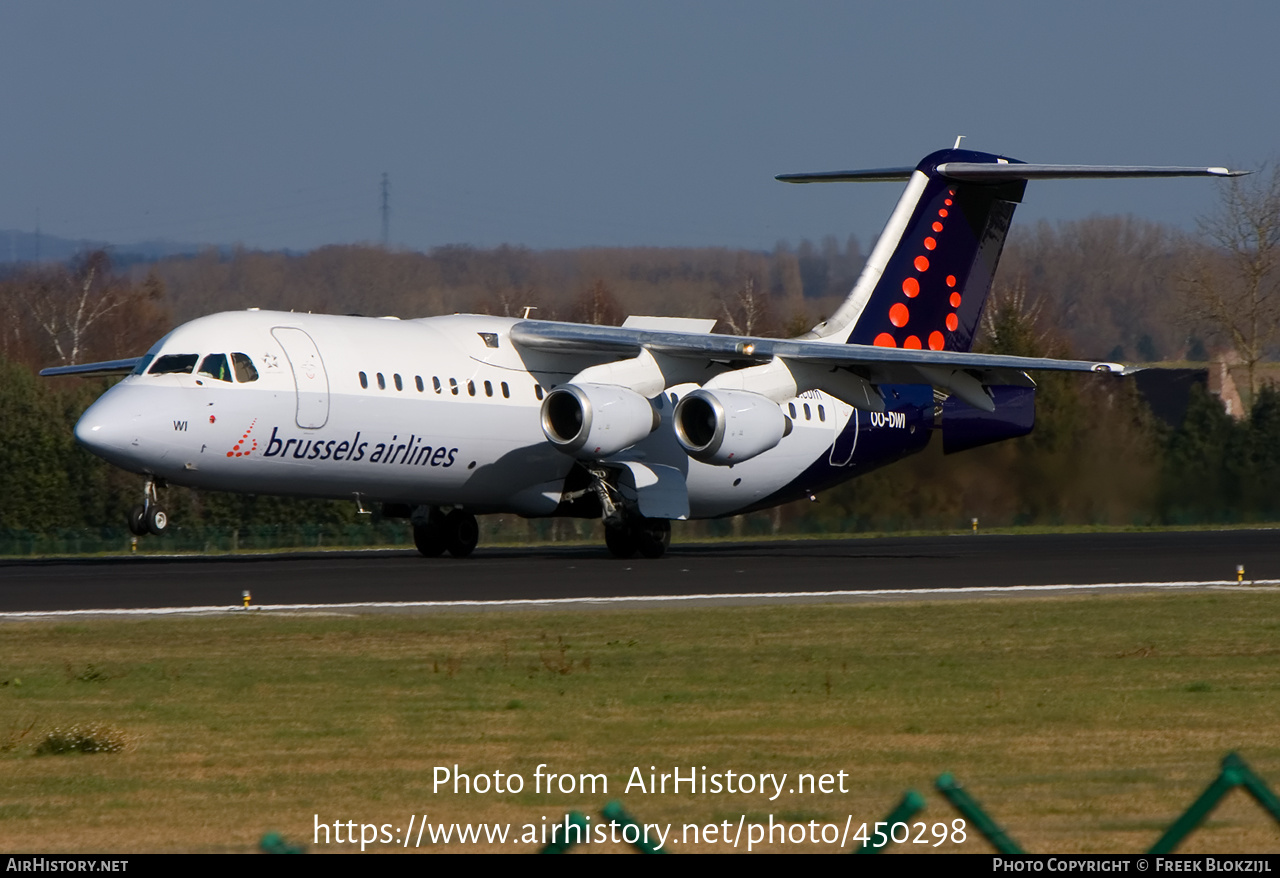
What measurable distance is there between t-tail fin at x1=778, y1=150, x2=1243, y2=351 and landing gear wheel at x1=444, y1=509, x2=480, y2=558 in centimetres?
667

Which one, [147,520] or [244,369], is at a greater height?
[244,369]

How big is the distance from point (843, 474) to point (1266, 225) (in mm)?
38494

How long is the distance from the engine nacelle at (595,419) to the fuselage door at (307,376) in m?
3.25

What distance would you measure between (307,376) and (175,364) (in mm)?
1684

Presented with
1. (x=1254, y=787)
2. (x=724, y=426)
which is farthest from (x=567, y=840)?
Answer: (x=724, y=426)

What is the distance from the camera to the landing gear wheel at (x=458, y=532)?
90.5ft

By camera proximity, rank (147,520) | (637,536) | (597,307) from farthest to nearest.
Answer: (597,307) < (637,536) < (147,520)

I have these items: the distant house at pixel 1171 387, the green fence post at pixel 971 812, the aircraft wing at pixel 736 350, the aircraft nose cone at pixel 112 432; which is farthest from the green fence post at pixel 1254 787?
the distant house at pixel 1171 387

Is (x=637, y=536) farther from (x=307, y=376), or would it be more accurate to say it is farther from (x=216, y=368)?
(x=216, y=368)

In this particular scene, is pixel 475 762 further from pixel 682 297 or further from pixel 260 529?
pixel 682 297

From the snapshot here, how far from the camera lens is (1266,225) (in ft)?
205

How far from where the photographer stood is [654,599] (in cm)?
1959

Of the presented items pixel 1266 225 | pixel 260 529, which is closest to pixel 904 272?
pixel 260 529

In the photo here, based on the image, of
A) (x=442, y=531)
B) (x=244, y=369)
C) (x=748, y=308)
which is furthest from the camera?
(x=748, y=308)
